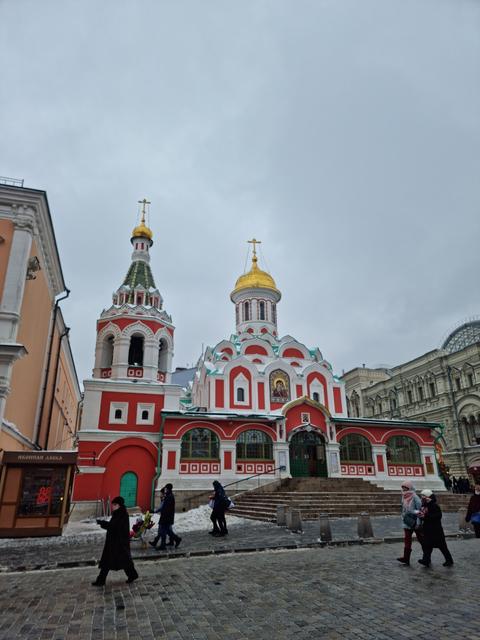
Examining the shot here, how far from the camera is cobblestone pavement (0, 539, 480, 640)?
4.52 m

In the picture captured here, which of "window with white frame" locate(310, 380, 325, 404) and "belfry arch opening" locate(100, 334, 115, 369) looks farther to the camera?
"window with white frame" locate(310, 380, 325, 404)

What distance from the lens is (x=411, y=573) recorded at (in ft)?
22.5

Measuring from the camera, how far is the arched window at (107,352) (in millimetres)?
23859

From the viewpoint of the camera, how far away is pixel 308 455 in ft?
80.6

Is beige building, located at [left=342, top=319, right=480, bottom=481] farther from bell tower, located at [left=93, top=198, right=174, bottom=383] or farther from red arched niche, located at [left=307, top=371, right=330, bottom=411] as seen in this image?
bell tower, located at [left=93, top=198, right=174, bottom=383]

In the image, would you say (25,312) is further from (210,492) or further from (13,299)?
(210,492)

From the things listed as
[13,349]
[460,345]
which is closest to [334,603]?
[13,349]

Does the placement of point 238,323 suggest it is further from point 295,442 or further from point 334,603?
point 334,603

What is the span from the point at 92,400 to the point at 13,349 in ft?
32.8

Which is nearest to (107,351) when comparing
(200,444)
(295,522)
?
(200,444)

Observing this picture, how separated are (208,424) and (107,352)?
6903mm

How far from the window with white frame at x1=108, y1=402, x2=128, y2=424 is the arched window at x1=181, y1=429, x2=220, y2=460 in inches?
125

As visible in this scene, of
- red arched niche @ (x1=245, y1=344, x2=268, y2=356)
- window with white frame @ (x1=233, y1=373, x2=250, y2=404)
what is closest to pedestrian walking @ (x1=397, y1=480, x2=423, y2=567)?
window with white frame @ (x1=233, y1=373, x2=250, y2=404)

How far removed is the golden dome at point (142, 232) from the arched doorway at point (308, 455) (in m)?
15.0
